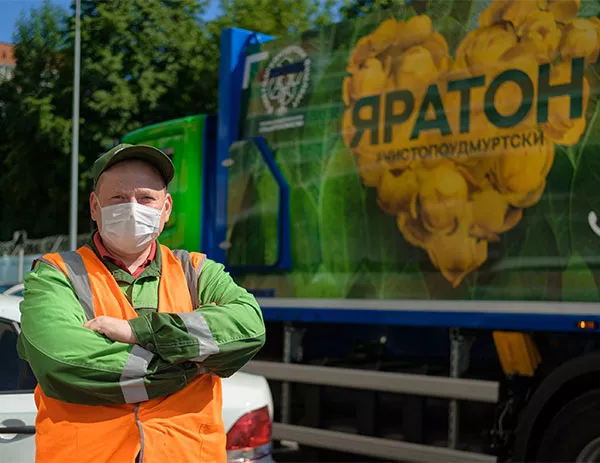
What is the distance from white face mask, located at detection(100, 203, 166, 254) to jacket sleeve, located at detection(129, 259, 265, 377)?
7.8 inches

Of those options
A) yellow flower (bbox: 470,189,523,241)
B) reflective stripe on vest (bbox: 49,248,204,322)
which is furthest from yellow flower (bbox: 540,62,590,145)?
reflective stripe on vest (bbox: 49,248,204,322)

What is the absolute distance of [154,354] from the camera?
2406 mm

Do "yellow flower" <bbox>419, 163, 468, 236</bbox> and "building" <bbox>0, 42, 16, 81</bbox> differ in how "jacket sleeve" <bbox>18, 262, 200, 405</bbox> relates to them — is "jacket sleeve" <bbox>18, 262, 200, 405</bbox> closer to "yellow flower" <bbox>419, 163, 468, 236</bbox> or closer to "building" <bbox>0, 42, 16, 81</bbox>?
"yellow flower" <bbox>419, 163, 468, 236</bbox>

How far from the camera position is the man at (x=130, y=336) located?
237 centimetres

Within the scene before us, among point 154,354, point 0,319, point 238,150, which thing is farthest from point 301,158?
point 154,354

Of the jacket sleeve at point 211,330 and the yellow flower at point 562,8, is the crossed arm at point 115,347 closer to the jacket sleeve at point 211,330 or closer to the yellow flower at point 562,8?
the jacket sleeve at point 211,330

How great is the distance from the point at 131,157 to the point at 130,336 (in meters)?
0.49

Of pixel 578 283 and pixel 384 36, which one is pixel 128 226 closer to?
pixel 578 283

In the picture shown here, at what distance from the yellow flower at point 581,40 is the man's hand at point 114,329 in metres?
3.78

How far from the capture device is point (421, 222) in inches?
247

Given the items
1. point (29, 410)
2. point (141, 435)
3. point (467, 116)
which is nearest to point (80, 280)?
point (141, 435)

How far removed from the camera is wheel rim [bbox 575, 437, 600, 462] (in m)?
5.34

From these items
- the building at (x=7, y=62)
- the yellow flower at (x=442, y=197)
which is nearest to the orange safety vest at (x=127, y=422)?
the yellow flower at (x=442, y=197)

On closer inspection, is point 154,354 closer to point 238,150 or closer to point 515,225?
point 515,225
